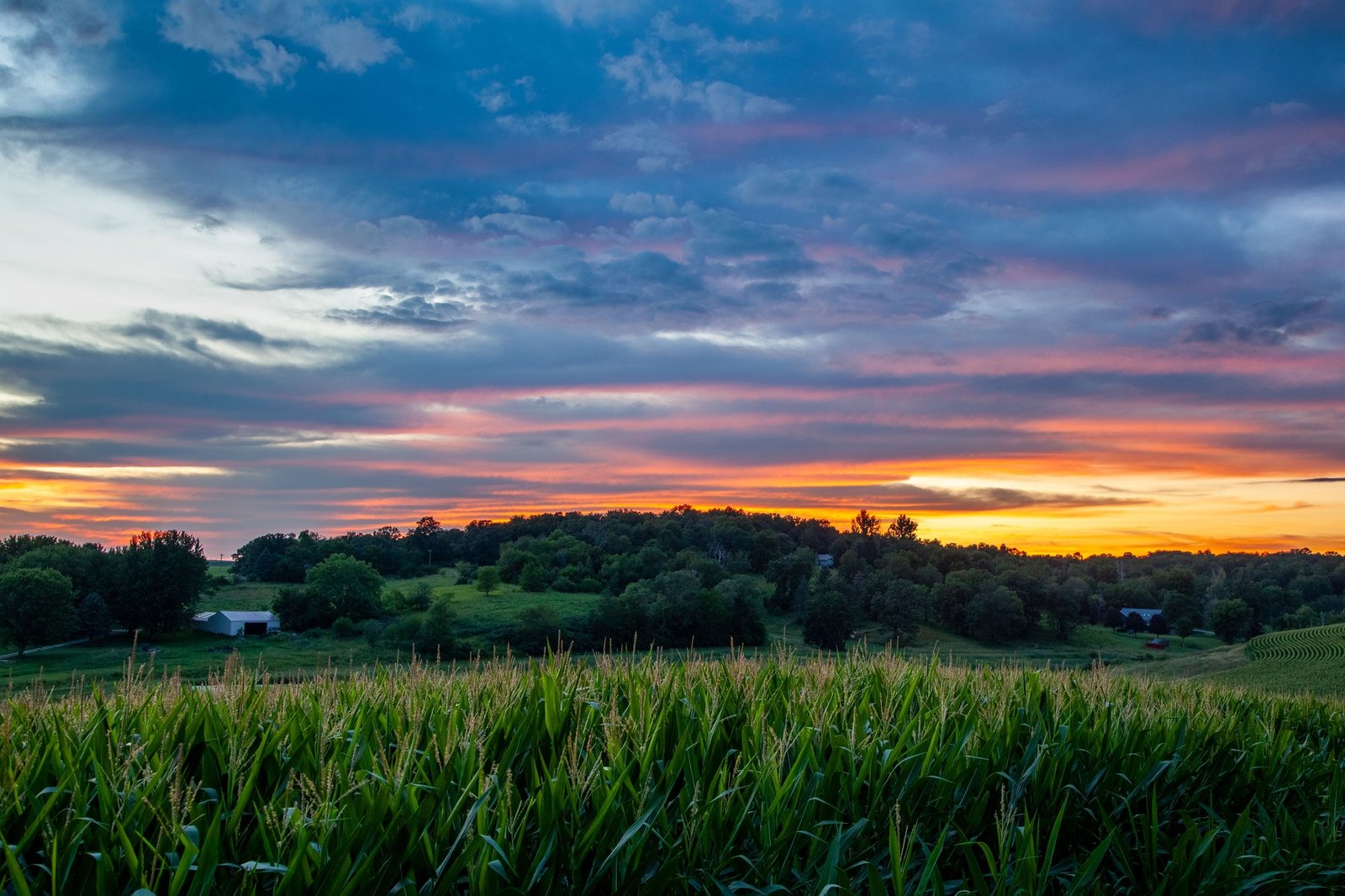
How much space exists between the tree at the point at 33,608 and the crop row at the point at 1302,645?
3099 inches

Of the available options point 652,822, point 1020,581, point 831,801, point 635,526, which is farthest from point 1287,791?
point 635,526

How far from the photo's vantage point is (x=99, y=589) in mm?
68875

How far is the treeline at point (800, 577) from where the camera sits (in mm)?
70438

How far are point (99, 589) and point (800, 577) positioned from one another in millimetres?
63218

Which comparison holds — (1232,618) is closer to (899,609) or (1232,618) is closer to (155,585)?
(899,609)

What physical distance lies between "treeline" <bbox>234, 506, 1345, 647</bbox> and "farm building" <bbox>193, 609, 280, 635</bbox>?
8.06m

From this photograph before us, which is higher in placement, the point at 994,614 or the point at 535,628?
the point at 535,628

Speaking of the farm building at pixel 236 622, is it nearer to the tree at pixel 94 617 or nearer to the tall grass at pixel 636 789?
the tree at pixel 94 617

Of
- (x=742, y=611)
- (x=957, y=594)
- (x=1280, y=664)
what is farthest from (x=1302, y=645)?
(x=742, y=611)

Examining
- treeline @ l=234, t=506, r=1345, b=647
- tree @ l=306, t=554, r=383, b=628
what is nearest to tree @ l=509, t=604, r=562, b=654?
treeline @ l=234, t=506, r=1345, b=647

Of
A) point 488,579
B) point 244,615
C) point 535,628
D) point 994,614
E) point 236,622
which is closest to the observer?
point 535,628

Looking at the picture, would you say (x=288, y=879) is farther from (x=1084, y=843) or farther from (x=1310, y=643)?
(x=1310, y=643)

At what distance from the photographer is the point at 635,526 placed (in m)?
103

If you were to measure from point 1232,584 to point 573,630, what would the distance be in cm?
8154
